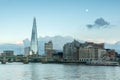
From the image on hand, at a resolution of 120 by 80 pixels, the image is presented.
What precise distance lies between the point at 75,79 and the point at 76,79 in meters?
0.29

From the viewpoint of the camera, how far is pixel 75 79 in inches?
4166

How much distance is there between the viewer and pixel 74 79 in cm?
10588

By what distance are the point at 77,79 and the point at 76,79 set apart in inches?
11.6

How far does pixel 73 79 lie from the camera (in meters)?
106

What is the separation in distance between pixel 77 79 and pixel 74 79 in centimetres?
86

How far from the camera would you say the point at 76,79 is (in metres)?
106

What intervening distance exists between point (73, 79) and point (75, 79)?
1.87 feet

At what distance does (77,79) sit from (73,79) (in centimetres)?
114

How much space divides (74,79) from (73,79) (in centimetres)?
29

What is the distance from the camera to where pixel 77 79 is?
106m
